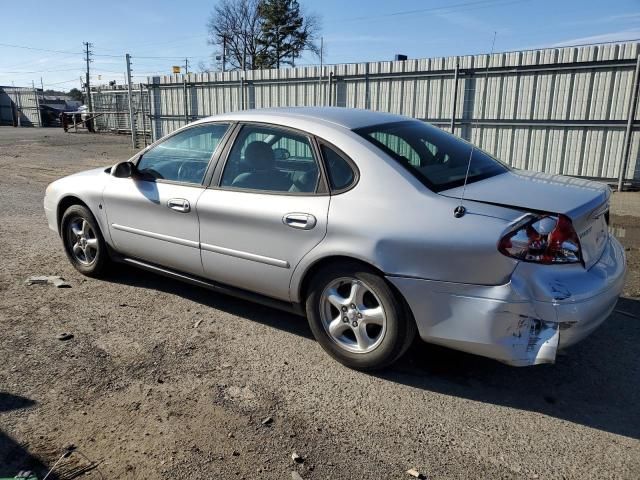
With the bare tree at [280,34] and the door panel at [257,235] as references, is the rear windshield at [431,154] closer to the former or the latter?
the door panel at [257,235]

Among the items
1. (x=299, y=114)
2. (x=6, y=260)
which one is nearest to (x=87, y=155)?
(x=6, y=260)

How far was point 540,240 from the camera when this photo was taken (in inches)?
111

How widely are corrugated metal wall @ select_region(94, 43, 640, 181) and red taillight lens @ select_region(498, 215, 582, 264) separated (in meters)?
7.34

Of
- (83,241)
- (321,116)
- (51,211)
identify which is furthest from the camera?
(51,211)

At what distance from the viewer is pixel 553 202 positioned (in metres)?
3.01

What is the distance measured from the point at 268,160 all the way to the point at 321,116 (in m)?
0.51

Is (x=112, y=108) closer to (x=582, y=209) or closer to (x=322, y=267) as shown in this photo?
(x=322, y=267)

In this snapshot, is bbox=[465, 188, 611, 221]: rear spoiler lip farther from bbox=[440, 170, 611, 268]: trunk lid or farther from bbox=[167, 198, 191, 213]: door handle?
bbox=[167, 198, 191, 213]: door handle

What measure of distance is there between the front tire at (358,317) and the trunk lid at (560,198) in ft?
2.33

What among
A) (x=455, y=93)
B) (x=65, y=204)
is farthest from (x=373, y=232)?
(x=455, y=93)

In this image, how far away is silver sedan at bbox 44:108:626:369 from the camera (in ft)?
9.37

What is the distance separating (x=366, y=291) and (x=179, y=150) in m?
2.17

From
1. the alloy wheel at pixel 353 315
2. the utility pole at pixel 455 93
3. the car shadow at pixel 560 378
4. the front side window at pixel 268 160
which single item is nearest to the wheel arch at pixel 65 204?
the front side window at pixel 268 160

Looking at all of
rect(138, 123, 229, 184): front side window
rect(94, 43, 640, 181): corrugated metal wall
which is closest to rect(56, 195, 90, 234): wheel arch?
rect(138, 123, 229, 184): front side window
